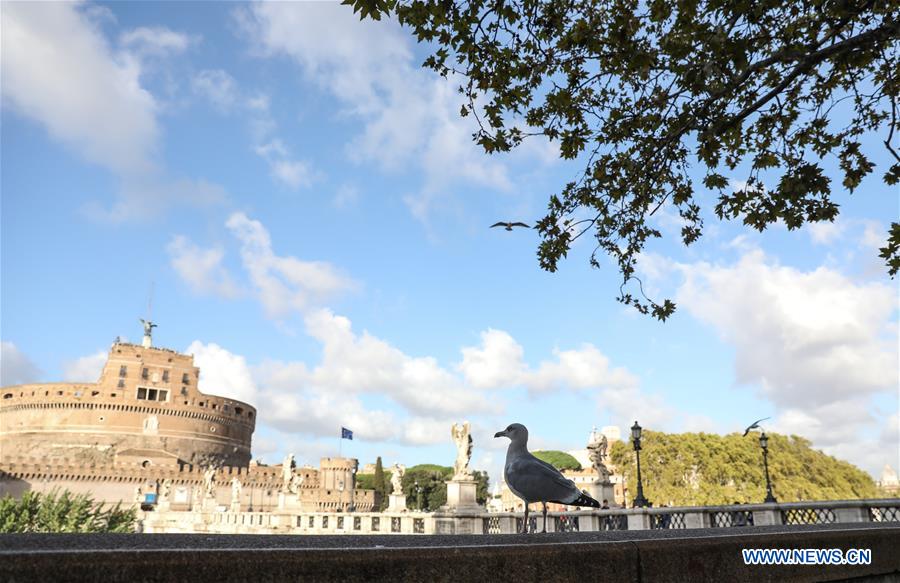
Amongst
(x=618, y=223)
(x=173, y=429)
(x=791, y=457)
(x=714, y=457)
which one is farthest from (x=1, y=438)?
(x=618, y=223)

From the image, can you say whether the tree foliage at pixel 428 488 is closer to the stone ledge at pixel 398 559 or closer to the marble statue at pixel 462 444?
the marble statue at pixel 462 444

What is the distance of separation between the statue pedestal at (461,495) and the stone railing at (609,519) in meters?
0.89

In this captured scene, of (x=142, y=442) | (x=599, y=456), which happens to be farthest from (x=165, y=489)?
(x=599, y=456)

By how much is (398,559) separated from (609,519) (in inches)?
799

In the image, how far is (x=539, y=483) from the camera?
7000 mm

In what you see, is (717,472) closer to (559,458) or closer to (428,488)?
(428,488)

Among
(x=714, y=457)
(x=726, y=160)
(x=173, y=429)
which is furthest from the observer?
(x=173, y=429)

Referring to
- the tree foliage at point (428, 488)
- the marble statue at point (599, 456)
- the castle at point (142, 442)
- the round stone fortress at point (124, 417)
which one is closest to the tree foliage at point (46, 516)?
the marble statue at point (599, 456)

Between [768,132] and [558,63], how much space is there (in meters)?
3.68

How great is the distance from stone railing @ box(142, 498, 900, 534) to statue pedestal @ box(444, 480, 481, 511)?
2.93ft

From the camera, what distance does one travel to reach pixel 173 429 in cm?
9144

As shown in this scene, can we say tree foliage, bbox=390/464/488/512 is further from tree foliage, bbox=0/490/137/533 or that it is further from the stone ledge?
the stone ledge

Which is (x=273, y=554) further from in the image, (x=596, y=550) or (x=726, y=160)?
(x=726, y=160)

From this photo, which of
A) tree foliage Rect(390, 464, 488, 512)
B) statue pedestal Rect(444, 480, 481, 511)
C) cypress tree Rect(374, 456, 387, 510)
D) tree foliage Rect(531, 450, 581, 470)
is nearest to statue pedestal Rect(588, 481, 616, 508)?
statue pedestal Rect(444, 480, 481, 511)
